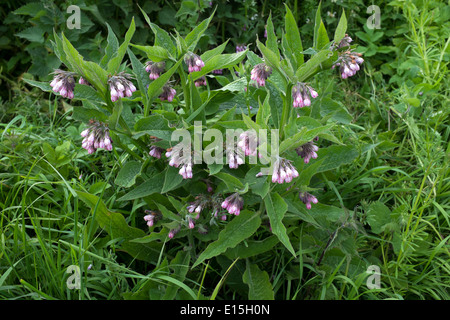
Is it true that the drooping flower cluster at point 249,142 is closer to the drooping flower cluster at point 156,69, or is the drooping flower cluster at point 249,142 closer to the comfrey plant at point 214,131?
the comfrey plant at point 214,131

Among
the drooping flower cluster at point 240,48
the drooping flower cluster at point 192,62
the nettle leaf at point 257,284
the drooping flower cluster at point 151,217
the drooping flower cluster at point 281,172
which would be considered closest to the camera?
the drooping flower cluster at point 281,172

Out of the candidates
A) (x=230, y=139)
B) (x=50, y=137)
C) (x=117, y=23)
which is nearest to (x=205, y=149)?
(x=230, y=139)

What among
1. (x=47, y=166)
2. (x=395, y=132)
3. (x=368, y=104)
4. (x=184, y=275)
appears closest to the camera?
(x=184, y=275)

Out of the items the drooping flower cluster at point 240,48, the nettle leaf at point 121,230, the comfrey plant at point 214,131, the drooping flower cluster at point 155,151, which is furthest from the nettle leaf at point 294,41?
the drooping flower cluster at point 240,48

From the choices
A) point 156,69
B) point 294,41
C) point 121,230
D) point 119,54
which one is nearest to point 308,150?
point 294,41

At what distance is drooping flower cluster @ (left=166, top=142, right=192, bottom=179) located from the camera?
174 centimetres

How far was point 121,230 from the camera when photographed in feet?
7.04

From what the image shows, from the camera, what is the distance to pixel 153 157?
209 cm

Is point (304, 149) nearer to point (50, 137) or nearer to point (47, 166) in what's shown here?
point (47, 166)

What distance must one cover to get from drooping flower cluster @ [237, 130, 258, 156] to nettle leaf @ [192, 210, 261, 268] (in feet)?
0.98

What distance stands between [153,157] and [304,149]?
70 cm

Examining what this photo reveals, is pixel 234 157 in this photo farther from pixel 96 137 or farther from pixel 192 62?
pixel 96 137

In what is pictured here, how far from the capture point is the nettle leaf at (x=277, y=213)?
1.67 metres

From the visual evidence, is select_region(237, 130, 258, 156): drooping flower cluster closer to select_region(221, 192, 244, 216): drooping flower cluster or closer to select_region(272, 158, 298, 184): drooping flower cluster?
select_region(272, 158, 298, 184): drooping flower cluster
